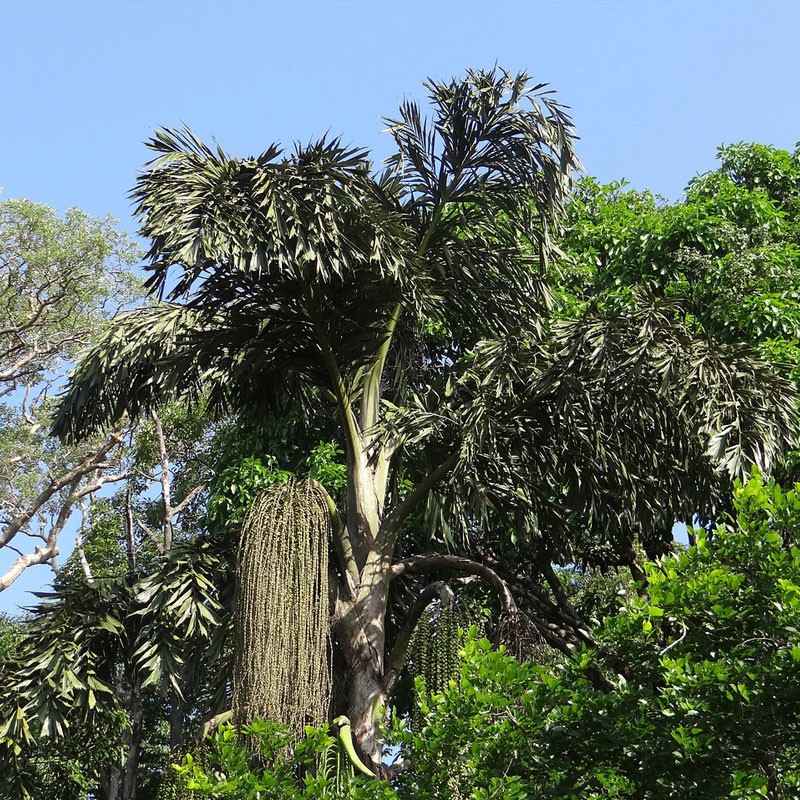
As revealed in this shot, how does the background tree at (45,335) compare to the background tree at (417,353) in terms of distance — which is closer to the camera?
the background tree at (417,353)

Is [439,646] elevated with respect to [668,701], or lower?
elevated

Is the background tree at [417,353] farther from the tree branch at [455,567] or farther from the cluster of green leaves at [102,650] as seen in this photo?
the cluster of green leaves at [102,650]

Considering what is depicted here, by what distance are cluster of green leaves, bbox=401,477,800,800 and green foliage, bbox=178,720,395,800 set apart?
1.32ft

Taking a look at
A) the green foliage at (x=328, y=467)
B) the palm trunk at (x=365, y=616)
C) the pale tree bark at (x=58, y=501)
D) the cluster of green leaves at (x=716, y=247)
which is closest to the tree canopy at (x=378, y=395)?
the palm trunk at (x=365, y=616)

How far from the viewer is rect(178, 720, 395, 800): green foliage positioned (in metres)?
6.68

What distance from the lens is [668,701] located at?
6.13 meters

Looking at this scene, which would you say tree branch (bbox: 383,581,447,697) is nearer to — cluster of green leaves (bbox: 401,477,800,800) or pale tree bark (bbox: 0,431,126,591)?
cluster of green leaves (bbox: 401,477,800,800)

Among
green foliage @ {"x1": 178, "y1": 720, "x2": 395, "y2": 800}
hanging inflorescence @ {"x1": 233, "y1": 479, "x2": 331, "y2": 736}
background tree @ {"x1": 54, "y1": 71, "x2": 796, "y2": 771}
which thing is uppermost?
background tree @ {"x1": 54, "y1": 71, "x2": 796, "y2": 771}

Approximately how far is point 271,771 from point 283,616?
0.95 metres

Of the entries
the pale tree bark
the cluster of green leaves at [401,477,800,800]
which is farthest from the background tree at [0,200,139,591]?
the cluster of green leaves at [401,477,800,800]

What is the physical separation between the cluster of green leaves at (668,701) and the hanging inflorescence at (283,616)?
0.94m

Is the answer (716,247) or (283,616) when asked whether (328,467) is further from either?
(283,616)

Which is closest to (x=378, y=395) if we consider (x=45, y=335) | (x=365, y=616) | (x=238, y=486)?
(x=365, y=616)

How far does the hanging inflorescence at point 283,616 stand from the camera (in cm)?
734
